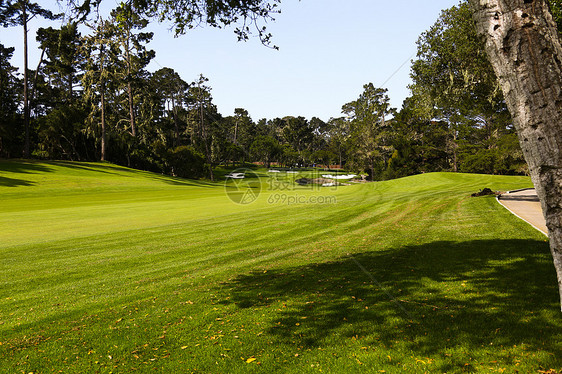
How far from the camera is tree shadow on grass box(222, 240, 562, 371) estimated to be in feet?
15.9

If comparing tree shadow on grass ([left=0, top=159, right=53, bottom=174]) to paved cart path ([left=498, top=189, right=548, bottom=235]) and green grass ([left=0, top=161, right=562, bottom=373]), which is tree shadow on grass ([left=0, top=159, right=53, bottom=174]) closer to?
green grass ([left=0, top=161, right=562, bottom=373])

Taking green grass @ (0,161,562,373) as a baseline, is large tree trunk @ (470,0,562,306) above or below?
above

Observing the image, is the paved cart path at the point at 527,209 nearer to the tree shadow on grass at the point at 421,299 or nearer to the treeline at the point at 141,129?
the tree shadow on grass at the point at 421,299

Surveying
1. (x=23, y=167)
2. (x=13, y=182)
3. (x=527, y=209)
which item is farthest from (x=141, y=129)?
(x=527, y=209)

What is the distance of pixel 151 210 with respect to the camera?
2242 centimetres

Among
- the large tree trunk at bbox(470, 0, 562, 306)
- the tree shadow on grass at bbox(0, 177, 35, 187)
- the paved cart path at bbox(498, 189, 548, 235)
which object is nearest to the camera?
the large tree trunk at bbox(470, 0, 562, 306)

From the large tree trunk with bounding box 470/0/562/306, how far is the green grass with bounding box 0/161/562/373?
2472 millimetres

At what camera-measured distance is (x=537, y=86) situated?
2.85 meters

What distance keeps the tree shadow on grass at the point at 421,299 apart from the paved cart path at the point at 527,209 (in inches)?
141

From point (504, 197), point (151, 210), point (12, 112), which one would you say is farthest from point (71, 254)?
point (12, 112)

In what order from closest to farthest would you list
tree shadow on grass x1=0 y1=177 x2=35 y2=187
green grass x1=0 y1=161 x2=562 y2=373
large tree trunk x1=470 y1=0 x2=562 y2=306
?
large tree trunk x1=470 y1=0 x2=562 y2=306, green grass x1=0 y1=161 x2=562 y2=373, tree shadow on grass x1=0 y1=177 x2=35 y2=187

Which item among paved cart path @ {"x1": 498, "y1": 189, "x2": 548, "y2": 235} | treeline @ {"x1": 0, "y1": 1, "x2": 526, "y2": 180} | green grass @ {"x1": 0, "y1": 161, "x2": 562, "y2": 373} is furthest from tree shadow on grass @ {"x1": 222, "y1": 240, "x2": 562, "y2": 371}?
treeline @ {"x1": 0, "y1": 1, "x2": 526, "y2": 180}

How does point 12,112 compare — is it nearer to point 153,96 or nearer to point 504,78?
point 153,96

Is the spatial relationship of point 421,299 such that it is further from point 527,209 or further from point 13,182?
point 13,182
